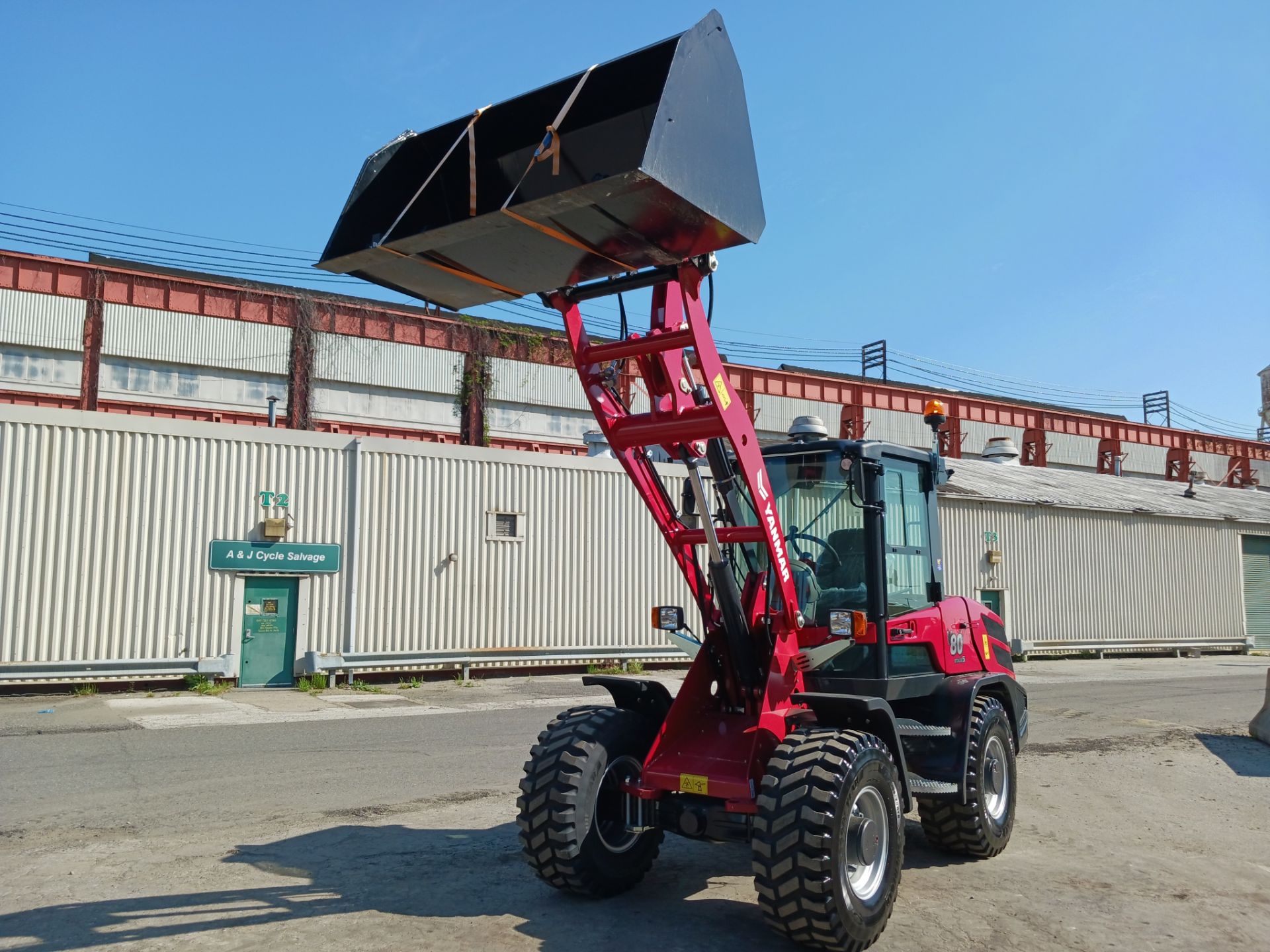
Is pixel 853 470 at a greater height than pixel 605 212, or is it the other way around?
pixel 605 212

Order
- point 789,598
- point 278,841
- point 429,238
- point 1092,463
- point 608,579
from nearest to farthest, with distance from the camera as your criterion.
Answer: point 429,238
point 789,598
point 278,841
point 608,579
point 1092,463

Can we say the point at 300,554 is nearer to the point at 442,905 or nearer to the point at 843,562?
the point at 442,905

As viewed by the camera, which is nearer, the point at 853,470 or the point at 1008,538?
the point at 853,470

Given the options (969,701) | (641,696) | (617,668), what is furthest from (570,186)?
(617,668)

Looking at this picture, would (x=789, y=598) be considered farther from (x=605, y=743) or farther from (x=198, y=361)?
(x=198, y=361)

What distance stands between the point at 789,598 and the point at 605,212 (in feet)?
7.45

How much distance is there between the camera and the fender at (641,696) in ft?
19.6

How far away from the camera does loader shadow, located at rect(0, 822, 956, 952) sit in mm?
4871

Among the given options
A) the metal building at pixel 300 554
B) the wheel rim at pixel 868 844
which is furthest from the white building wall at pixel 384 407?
the wheel rim at pixel 868 844

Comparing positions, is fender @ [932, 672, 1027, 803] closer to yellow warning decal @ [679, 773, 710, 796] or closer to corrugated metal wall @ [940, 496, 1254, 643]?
yellow warning decal @ [679, 773, 710, 796]

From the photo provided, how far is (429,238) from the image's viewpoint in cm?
482

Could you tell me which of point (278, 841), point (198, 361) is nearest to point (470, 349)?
point (198, 361)

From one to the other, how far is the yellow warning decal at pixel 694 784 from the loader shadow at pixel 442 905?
0.68 metres

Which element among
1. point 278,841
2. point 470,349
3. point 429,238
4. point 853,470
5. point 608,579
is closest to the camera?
point 429,238
